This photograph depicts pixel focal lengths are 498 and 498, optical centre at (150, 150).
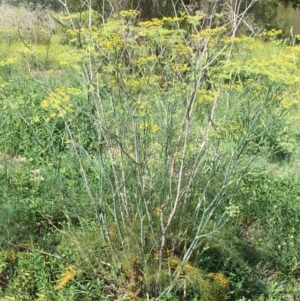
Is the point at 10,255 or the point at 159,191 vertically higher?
the point at 159,191

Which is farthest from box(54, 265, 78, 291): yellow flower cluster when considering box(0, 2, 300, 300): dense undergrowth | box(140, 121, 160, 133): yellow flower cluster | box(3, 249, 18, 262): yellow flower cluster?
box(140, 121, 160, 133): yellow flower cluster

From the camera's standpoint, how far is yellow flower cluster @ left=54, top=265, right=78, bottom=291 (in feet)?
10.9

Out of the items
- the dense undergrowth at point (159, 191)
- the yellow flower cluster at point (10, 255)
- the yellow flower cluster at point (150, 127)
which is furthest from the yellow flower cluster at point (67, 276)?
the yellow flower cluster at point (150, 127)

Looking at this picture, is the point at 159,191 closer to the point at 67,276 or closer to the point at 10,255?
the point at 67,276

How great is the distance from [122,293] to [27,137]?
2920 millimetres

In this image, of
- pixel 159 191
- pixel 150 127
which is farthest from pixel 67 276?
pixel 150 127

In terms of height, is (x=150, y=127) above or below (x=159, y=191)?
above

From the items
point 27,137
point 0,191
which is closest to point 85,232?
point 0,191

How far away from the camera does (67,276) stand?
11.1 ft

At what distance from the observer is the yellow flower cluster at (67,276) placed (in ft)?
10.9

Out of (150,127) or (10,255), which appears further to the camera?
(10,255)

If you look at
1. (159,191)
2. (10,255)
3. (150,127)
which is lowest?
(10,255)

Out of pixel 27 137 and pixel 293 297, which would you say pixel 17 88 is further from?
pixel 293 297

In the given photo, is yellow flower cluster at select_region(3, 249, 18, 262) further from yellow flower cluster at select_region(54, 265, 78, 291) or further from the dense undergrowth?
yellow flower cluster at select_region(54, 265, 78, 291)
